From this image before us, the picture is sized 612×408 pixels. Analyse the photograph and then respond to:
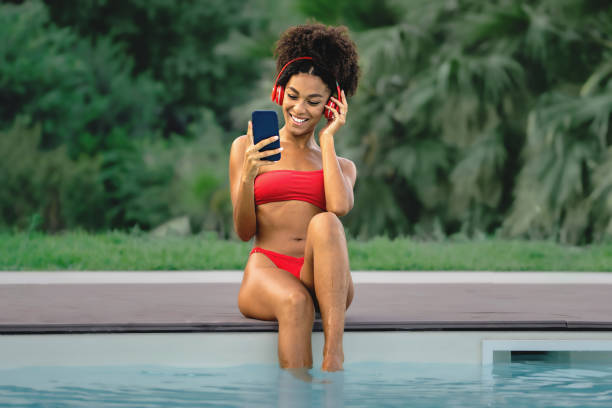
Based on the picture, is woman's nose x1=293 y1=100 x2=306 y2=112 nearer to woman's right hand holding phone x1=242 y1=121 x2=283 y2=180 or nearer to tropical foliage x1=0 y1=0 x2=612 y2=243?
woman's right hand holding phone x1=242 y1=121 x2=283 y2=180

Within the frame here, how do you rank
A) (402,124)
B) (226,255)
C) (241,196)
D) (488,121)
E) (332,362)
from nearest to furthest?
1. (332,362)
2. (241,196)
3. (226,255)
4. (488,121)
5. (402,124)

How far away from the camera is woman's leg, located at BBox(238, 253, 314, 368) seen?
3092 millimetres

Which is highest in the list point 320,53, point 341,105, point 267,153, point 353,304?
point 320,53

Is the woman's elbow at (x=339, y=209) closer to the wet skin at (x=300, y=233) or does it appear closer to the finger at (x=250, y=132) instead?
the wet skin at (x=300, y=233)

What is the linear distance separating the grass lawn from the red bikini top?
124 inches

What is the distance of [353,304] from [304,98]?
1172mm

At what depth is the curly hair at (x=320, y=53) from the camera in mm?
3416

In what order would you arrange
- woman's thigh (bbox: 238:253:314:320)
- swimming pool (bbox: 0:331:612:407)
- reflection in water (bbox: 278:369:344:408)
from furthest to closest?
woman's thigh (bbox: 238:253:314:320) → swimming pool (bbox: 0:331:612:407) → reflection in water (bbox: 278:369:344:408)

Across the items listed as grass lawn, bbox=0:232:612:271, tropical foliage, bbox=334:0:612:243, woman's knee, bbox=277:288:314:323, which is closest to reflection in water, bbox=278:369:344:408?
woman's knee, bbox=277:288:314:323

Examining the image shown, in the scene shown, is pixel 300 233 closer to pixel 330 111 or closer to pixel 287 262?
pixel 287 262

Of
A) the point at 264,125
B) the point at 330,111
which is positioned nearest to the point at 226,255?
the point at 330,111

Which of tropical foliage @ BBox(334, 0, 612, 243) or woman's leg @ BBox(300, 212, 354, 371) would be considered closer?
woman's leg @ BBox(300, 212, 354, 371)

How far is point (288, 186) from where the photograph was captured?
3416 millimetres

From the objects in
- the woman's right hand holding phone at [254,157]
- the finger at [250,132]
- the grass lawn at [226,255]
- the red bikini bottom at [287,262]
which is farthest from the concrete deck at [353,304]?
the finger at [250,132]
